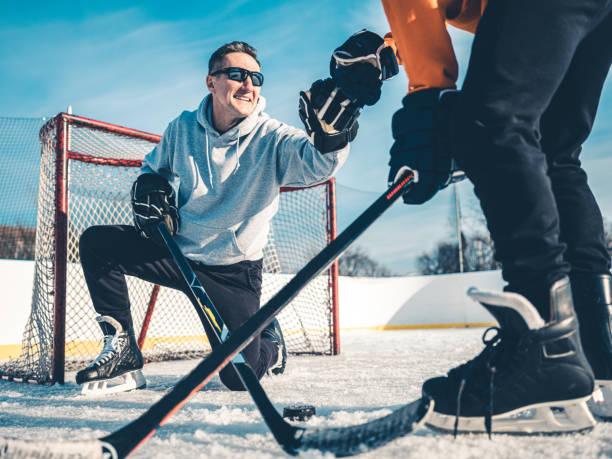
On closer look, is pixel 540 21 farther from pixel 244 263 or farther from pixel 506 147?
pixel 244 263

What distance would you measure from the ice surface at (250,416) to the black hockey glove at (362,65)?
0.75m

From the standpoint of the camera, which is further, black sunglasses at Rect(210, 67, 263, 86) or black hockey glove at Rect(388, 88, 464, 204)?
black sunglasses at Rect(210, 67, 263, 86)

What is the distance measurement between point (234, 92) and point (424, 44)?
1.11m

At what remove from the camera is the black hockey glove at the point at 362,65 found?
1.06 m

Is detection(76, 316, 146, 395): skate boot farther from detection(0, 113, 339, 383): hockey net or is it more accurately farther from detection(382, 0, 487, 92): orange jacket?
detection(382, 0, 487, 92): orange jacket

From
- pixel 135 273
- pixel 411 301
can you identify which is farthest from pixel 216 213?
pixel 411 301

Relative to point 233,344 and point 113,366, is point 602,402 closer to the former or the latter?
point 233,344

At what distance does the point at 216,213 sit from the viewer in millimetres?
1864

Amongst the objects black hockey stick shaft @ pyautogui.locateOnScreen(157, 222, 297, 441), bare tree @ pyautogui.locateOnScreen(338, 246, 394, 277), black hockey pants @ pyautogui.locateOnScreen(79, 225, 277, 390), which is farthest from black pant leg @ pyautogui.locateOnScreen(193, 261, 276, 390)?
bare tree @ pyautogui.locateOnScreen(338, 246, 394, 277)

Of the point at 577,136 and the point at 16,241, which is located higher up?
the point at 16,241

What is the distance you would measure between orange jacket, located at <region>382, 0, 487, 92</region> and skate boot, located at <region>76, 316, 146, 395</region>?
54.2 inches

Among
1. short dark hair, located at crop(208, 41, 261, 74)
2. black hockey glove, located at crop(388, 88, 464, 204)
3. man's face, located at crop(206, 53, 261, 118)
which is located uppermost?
short dark hair, located at crop(208, 41, 261, 74)

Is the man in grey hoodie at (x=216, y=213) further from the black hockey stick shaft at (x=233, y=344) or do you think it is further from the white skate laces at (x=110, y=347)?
the black hockey stick shaft at (x=233, y=344)

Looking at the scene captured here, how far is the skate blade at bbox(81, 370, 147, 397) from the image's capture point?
1.64 metres
